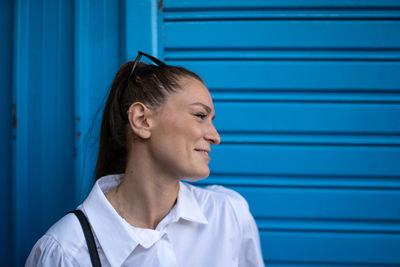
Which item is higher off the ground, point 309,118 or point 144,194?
point 309,118

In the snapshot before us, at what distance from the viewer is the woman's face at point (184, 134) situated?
1.46m

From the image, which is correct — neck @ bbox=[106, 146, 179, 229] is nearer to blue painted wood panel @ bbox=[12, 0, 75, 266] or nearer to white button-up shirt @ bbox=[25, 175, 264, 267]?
white button-up shirt @ bbox=[25, 175, 264, 267]

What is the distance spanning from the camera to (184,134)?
4.79 ft

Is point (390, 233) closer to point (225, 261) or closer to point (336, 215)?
point (336, 215)

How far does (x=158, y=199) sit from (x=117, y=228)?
269 millimetres

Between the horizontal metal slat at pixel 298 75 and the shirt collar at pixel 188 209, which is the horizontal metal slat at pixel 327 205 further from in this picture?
the horizontal metal slat at pixel 298 75

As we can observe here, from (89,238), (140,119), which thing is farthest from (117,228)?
(140,119)

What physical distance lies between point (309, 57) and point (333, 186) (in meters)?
0.98

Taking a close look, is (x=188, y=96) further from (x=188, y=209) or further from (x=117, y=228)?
(x=117, y=228)

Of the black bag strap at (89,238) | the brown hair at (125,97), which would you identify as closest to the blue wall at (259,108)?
the brown hair at (125,97)

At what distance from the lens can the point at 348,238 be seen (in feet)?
6.58

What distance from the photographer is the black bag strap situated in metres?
1.38

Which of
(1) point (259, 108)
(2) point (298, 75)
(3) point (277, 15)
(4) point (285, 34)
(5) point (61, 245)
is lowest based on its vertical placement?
(5) point (61, 245)

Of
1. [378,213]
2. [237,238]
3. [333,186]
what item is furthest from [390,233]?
[237,238]
